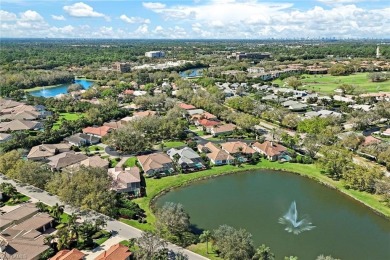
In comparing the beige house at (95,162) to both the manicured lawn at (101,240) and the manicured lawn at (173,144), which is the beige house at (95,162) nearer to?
the manicured lawn at (173,144)

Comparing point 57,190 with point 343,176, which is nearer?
point 57,190

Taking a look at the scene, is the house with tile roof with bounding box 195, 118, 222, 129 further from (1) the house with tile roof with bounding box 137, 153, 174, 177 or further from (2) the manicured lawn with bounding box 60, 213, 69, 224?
(2) the manicured lawn with bounding box 60, 213, 69, 224

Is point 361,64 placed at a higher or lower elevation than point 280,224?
higher

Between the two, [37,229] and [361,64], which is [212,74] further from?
[37,229]

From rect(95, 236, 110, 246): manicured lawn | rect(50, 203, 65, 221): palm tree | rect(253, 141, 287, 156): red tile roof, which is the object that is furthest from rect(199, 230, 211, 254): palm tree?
rect(253, 141, 287, 156): red tile roof

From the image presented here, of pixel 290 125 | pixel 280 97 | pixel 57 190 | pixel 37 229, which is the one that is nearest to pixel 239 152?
pixel 290 125

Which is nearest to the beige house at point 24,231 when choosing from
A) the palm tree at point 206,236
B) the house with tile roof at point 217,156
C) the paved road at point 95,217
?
the paved road at point 95,217

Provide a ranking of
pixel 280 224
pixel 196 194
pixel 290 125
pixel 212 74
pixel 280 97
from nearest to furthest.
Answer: pixel 280 224
pixel 196 194
pixel 290 125
pixel 280 97
pixel 212 74

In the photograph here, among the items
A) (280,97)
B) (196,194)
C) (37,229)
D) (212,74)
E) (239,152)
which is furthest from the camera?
(212,74)
